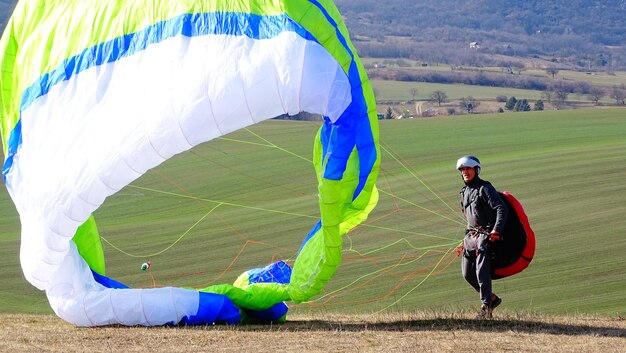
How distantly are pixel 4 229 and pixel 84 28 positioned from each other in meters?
18.7

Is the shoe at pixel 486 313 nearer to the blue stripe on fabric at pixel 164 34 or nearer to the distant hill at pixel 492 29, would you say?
the blue stripe on fabric at pixel 164 34

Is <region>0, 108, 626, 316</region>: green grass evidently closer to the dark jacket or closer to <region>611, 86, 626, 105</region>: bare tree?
the dark jacket

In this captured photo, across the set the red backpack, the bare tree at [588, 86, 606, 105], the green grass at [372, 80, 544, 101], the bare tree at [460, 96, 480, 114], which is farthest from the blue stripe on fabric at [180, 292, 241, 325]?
the bare tree at [588, 86, 606, 105]

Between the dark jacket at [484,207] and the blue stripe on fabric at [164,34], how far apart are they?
192 cm

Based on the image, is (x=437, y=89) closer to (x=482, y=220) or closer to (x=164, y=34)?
(x=482, y=220)

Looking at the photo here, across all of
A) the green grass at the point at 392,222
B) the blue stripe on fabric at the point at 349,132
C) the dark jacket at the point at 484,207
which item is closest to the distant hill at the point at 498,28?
the green grass at the point at 392,222

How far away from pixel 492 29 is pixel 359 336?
160 meters

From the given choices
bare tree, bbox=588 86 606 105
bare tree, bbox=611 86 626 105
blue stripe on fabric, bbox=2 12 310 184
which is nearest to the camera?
blue stripe on fabric, bbox=2 12 310 184

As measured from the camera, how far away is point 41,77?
A: 30.1 ft

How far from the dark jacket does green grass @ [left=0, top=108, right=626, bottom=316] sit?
507 cm

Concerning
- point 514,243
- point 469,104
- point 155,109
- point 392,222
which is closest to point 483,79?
point 469,104

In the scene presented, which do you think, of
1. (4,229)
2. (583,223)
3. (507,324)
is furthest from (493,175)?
(507,324)

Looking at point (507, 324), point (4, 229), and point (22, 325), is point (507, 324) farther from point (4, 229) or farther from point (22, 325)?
point (4, 229)

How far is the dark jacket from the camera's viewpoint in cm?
878
